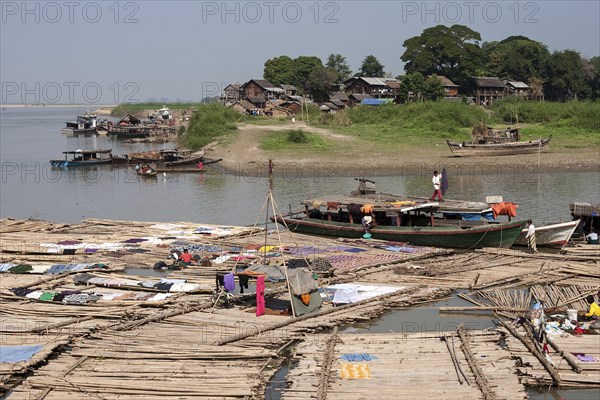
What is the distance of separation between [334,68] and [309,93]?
2171 centimetres

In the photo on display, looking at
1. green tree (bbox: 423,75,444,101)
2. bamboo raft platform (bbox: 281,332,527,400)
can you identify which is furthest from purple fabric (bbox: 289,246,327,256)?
green tree (bbox: 423,75,444,101)

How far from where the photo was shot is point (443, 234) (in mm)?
24094

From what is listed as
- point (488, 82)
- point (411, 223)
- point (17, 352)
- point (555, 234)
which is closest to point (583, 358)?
point (555, 234)

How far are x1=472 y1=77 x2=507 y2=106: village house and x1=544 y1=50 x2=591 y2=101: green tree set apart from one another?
6943mm

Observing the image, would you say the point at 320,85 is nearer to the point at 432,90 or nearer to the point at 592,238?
the point at 432,90

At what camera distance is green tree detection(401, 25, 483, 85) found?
87.8 m

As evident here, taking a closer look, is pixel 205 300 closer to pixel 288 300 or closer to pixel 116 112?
pixel 288 300

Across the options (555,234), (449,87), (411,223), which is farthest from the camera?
(449,87)

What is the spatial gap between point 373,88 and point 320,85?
6.31m

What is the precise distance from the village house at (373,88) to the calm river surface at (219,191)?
44.5 m

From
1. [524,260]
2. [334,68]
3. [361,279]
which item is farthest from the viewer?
[334,68]

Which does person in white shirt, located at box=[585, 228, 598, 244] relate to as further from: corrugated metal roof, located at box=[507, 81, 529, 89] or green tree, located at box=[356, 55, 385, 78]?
green tree, located at box=[356, 55, 385, 78]

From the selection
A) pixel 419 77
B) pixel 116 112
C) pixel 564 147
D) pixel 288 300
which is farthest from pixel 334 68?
pixel 288 300

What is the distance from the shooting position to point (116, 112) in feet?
497
